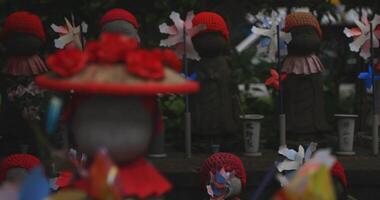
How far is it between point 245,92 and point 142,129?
5623 mm

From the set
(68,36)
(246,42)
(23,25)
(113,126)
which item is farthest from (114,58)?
(246,42)

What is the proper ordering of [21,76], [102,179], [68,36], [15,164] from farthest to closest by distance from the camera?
[21,76], [68,36], [15,164], [102,179]

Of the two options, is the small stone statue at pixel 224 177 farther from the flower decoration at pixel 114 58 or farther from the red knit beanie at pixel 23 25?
the red knit beanie at pixel 23 25

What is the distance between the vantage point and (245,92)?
8211 millimetres

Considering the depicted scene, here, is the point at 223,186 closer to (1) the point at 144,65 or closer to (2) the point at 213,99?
(2) the point at 213,99

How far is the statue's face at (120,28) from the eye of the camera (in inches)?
210

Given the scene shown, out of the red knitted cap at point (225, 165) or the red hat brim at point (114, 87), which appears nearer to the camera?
the red hat brim at point (114, 87)

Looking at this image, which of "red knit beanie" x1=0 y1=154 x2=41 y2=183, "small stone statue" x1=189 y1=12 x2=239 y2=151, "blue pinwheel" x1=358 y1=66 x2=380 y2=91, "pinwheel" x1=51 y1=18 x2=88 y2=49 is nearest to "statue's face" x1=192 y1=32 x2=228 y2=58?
"small stone statue" x1=189 y1=12 x2=239 y2=151

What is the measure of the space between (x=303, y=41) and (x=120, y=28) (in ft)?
4.85

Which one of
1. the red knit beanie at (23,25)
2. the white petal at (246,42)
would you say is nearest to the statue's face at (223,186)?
the red knit beanie at (23,25)

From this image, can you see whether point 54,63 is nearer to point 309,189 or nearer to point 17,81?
point 309,189

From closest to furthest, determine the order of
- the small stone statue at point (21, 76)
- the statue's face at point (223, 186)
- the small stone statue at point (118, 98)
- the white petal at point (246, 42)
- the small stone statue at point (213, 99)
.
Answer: the small stone statue at point (118, 98) < the statue's face at point (223, 186) < the small stone statue at point (21, 76) < the small stone statue at point (213, 99) < the white petal at point (246, 42)

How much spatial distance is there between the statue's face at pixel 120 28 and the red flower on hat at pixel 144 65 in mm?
2743

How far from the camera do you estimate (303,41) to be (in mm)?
5719
